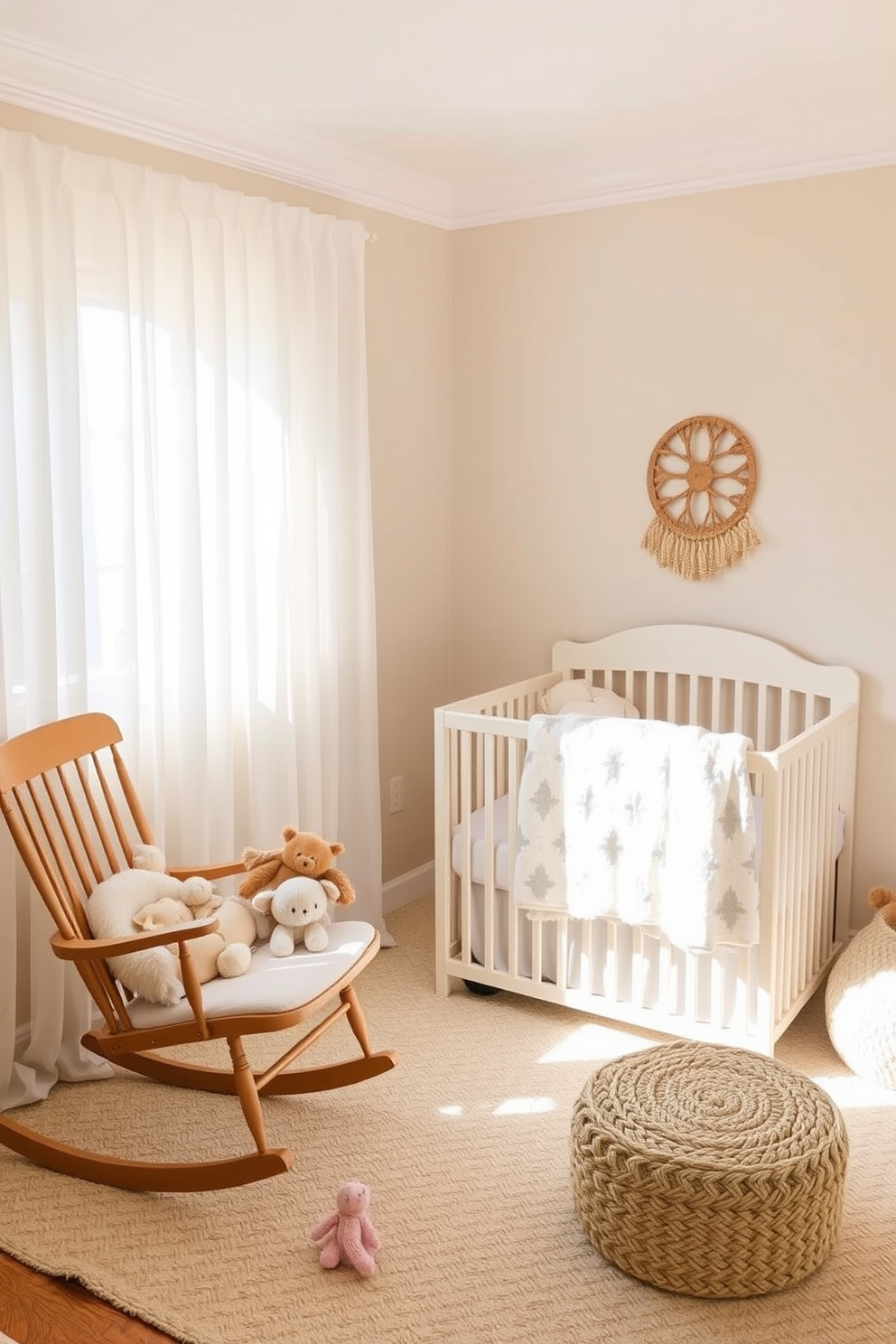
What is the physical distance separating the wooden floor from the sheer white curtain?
633 millimetres

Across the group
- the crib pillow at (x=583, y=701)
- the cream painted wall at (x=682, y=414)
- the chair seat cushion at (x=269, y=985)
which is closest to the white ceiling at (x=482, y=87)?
the cream painted wall at (x=682, y=414)

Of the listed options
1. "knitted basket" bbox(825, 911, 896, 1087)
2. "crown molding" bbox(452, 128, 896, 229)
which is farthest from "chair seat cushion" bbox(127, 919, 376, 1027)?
"crown molding" bbox(452, 128, 896, 229)

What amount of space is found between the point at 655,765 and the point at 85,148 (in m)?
1.97

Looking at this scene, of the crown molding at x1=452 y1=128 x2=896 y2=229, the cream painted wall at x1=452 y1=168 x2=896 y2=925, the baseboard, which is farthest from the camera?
the baseboard

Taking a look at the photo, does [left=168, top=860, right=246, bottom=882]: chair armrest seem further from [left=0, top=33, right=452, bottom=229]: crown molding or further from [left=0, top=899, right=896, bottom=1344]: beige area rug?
[left=0, top=33, right=452, bottom=229]: crown molding

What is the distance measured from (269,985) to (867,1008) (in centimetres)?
140

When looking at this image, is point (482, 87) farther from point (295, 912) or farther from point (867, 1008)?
point (867, 1008)

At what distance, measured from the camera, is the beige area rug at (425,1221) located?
6.62 feet

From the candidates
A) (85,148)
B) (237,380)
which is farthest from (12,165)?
(237,380)

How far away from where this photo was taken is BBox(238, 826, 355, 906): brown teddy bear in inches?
105

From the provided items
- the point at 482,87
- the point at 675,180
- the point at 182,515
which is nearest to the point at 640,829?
the point at 182,515

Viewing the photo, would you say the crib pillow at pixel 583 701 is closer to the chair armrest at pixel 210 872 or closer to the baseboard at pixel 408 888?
the baseboard at pixel 408 888

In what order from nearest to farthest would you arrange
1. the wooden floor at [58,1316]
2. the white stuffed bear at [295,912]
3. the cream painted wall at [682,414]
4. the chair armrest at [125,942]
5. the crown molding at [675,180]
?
1. the wooden floor at [58,1316]
2. the chair armrest at [125,942]
3. the white stuffed bear at [295,912]
4. the crown molding at [675,180]
5. the cream painted wall at [682,414]

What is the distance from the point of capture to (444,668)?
4.19 metres
